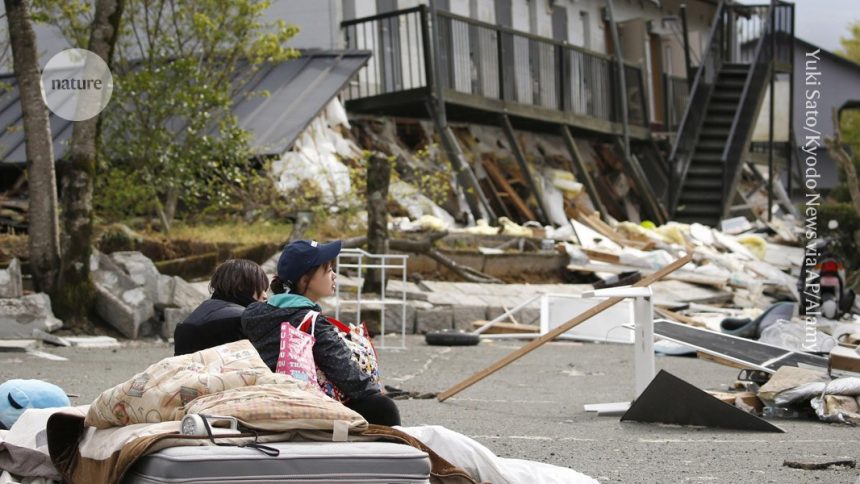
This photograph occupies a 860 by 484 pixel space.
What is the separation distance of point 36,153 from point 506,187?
1349cm

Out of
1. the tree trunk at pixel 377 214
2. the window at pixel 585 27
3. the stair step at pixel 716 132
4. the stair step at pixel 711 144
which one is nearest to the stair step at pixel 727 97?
the stair step at pixel 716 132

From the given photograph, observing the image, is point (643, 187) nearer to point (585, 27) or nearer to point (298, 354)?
point (585, 27)

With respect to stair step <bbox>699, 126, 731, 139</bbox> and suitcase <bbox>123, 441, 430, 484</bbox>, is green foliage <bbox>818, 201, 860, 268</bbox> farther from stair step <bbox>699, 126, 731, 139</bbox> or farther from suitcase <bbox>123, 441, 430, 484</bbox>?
suitcase <bbox>123, 441, 430, 484</bbox>

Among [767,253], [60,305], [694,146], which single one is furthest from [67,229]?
[694,146]

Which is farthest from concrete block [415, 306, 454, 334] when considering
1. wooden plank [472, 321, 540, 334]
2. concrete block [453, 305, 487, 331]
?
wooden plank [472, 321, 540, 334]

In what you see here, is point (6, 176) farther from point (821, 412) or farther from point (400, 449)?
point (400, 449)

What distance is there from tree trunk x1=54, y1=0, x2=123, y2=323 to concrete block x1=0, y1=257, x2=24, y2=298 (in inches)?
20.6

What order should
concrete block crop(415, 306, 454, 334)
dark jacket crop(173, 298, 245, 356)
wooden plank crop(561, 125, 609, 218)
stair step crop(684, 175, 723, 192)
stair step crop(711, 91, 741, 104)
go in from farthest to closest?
stair step crop(711, 91, 741, 104) → stair step crop(684, 175, 723, 192) → wooden plank crop(561, 125, 609, 218) → concrete block crop(415, 306, 454, 334) → dark jacket crop(173, 298, 245, 356)

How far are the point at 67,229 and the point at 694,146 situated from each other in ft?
56.2

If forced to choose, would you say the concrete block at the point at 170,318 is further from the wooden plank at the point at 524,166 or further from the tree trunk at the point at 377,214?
the wooden plank at the point at 524,166

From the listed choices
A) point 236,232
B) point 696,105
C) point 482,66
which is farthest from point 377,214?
point 696,105

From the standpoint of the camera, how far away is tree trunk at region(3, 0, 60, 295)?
1410cm

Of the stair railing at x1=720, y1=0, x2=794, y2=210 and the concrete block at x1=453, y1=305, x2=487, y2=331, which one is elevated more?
the stair railing at x1=720, y1=0, x2=794, y2=210

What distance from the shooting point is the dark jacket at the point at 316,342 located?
5.40 meters
